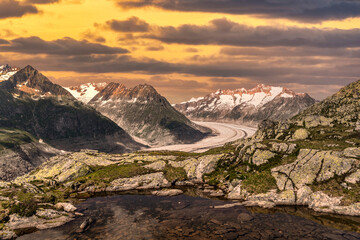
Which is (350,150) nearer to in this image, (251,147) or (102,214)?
(251,147)

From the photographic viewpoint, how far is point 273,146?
75.6 m

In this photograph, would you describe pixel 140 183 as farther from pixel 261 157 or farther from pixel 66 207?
pixel 261 157

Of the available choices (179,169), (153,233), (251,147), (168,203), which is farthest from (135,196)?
(251,147)

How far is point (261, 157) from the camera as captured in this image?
72.4m

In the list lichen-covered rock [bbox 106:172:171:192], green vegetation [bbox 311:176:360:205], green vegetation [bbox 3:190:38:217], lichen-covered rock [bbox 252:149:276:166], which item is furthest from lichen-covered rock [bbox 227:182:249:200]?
green vegetation [bbox 3:190:38:217]

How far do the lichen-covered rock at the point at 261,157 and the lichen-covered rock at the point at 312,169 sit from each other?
5517mm

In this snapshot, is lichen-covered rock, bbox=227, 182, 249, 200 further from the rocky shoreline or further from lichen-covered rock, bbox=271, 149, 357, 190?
lichen-covered rock, bbox=271, 149, 357, 190

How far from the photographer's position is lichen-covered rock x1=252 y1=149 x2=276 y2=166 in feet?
235

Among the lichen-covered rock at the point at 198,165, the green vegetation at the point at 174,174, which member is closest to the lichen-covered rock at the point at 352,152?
the lichen-covered rock at the point at 198,165

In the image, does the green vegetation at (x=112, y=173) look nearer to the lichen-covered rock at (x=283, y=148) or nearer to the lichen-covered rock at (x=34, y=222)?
the lichen-covered rock at (x=34, y=222)

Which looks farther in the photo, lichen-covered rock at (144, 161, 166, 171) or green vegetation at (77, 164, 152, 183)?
lichen-covered rock at (144, 161, 166, 171)

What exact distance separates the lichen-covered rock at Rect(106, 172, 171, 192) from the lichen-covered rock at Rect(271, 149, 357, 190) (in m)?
30.6

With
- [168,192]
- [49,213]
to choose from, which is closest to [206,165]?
[168,192]

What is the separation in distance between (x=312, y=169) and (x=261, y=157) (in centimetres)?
1401
